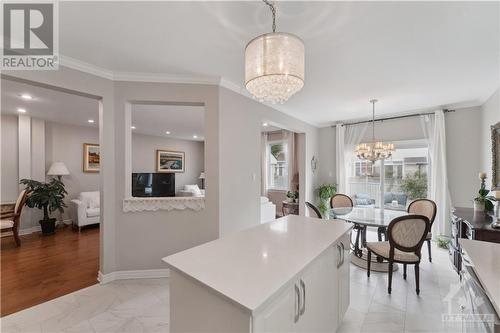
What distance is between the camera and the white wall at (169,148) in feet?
22.5

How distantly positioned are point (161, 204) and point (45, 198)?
3.59 metres

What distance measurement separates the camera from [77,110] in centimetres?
432

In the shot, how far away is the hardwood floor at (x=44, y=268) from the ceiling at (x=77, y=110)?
2.50 meters

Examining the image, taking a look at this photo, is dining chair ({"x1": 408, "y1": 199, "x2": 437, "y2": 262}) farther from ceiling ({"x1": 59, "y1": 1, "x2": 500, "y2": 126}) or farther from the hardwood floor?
the hardwood floor

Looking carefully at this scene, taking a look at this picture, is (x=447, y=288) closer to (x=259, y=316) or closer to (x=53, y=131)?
(x=259, y=316)

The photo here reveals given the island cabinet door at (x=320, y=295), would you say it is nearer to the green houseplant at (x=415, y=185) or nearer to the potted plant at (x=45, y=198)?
the green houseplant at (x=415, y=185)

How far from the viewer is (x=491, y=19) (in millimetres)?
1725

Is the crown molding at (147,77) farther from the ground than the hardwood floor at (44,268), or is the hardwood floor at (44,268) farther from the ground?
the crown molding at (147,77)

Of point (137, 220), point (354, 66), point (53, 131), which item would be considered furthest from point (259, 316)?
point (53, 131)

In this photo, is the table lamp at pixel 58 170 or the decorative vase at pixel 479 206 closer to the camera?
the decorative vase at pixel 479 206

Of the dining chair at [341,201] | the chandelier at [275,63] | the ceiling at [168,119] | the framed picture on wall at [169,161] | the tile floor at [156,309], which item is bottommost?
the tile floor at [156,309]

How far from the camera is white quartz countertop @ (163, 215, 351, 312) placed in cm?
95

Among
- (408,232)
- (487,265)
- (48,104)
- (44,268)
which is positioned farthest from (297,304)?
(48,104)

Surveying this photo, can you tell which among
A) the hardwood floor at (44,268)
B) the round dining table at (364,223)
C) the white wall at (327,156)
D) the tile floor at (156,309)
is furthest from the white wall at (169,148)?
the tile floor at (156,309)
